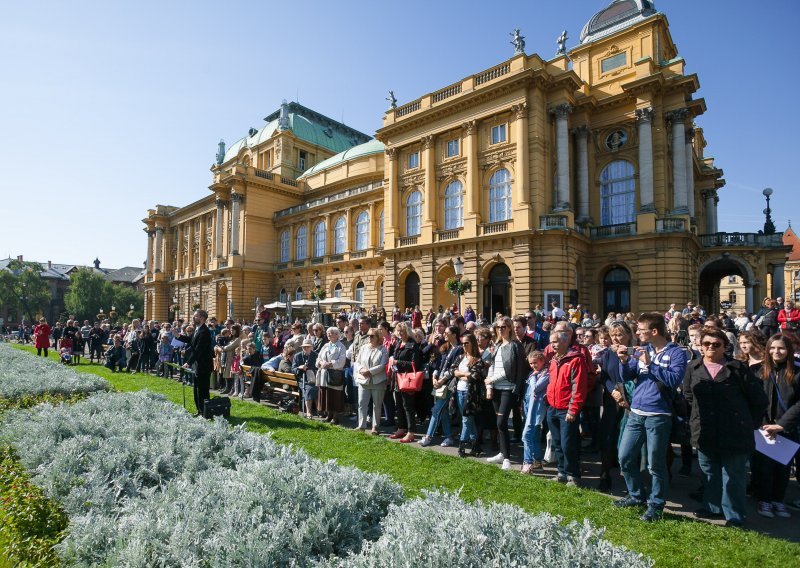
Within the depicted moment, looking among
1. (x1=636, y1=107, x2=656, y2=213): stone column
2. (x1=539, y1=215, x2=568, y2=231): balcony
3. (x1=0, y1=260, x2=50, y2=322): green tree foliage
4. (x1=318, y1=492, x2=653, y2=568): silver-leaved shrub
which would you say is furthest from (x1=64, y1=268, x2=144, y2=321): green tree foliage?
(x1=318, y1=492, x2=653, y2=568): silver-leaved shrub

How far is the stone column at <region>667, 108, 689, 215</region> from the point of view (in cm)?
2542

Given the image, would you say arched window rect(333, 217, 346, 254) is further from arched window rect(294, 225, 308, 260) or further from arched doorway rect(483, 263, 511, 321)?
arched doorway rect(483, 263, 511, 321)

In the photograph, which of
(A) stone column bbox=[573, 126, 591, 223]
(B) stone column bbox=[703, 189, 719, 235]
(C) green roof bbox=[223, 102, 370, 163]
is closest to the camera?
(A) stone column bbox=[573, 126, 591, 223]

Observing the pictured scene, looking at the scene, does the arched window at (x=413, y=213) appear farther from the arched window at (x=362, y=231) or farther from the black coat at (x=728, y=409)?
the black coat at (x=728, y=409)

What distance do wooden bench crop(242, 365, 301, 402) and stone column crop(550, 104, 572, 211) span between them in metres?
19.3

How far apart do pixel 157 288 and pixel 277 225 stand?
2635 cm

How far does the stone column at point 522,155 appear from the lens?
25219 millimetres

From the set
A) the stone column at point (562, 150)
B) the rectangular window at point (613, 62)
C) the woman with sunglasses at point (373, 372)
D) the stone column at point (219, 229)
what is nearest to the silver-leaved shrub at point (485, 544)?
the woman with sunglasses at point (373, 372)

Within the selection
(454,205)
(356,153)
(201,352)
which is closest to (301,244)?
(356,153)

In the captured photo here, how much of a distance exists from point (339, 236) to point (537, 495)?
3622 centimetres

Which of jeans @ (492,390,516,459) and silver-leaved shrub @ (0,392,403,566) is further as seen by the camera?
jeans @ (492,390,516,459)

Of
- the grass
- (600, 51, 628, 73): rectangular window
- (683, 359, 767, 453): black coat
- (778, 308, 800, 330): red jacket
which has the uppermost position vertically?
(600, 51, 628, 73): rectangular window

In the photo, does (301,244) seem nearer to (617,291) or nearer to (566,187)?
(566,187)

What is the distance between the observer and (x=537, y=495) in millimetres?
5484
